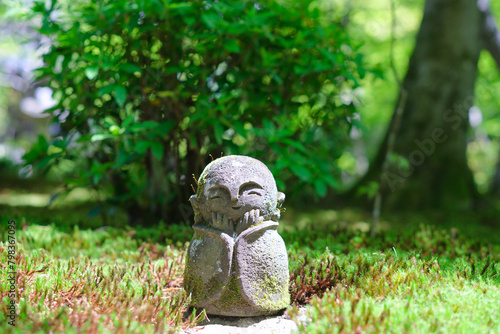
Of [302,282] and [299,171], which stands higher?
[299,171]

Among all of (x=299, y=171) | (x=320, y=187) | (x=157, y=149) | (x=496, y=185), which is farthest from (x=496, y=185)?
(x=157, y=149)

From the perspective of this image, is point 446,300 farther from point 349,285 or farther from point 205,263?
point 205,263

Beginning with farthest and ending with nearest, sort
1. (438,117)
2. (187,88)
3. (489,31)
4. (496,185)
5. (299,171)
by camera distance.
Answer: (496,185)
(489,31)
(438,117)
(187,88)
(299,171)

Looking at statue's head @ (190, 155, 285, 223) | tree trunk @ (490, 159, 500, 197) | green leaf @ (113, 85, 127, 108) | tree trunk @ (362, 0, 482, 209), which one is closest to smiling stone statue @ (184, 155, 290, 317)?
statue's head @ (190, 155, 285, 223)

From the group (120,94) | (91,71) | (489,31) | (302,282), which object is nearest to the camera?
(302,282)

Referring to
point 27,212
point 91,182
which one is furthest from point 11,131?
point 91,182

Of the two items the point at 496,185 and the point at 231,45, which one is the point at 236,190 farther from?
the point at 496,185

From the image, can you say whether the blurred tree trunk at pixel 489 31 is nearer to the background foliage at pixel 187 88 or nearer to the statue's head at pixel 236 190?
the background foliage at pixel 187 88

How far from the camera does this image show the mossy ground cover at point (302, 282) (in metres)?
2.56

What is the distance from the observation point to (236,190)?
3.09 metres

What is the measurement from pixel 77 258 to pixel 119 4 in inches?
111

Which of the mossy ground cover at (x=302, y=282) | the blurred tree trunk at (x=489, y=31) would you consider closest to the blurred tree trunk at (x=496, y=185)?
the blurred tree trunk at (x=489, y=31)

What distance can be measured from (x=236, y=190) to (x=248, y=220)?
0.84 ft

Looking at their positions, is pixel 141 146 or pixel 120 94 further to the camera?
pixel 141 146
